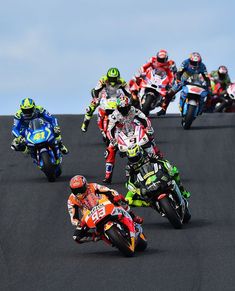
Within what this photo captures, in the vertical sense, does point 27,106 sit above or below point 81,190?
below

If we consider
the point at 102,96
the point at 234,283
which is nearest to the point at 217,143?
the point at 102,96

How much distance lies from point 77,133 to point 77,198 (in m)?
15.1

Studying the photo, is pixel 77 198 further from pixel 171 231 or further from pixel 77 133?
pixel 77 133

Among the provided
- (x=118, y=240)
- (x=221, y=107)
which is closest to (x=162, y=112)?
(x=221, y=107)

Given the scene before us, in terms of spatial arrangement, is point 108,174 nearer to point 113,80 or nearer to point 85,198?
point 113,80

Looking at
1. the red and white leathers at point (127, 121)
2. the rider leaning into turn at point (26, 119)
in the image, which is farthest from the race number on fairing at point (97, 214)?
the rider leaning into turn at point (26, 119)

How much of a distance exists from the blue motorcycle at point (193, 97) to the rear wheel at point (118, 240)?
14.5m

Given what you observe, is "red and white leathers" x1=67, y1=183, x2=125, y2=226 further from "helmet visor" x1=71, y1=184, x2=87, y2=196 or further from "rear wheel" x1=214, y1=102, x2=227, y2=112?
"rear wheel" x1=214, y1=102, x2=227, y2=112

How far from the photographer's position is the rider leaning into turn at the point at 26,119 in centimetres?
2564

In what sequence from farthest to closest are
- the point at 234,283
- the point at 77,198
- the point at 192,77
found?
the point at 192,77
the point at 77,198
the point at 234,283

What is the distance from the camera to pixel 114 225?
16.8 metres

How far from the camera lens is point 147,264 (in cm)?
1644

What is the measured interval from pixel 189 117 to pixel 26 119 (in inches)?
275

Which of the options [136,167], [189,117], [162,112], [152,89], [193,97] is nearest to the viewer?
[136,167]
